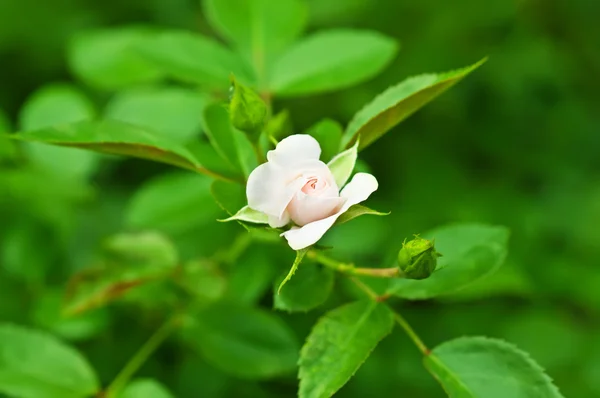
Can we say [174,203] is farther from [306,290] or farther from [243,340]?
[306,290]

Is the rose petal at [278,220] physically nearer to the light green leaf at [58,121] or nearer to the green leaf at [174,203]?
the green leaf at [174,203]

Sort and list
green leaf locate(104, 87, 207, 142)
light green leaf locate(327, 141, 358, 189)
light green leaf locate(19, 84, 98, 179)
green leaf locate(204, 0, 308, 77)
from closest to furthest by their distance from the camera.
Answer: light green leaf locate(327, 141, 358, 189)
green leaf locate(204, 0, 308, 77)
green leaf locate(104, 87, 207, 142)
light green leaf locate(19, 84, 98, 179)

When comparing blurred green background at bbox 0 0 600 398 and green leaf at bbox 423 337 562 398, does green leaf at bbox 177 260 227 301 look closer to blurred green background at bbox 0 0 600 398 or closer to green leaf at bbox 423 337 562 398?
blurred green background at bbox 0 0 600 398

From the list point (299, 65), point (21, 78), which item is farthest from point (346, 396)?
point (21, 78)

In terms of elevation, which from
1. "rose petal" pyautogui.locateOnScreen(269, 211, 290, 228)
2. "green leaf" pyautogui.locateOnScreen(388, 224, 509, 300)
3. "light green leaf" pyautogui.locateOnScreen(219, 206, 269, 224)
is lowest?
"green leaf" pyautogui.locateOnScreen(388, 224, 509, 300)

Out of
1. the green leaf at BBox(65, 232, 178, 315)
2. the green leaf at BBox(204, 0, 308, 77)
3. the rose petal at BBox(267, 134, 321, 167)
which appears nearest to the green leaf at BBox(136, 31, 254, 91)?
the green leaf at BBox(204, 0, 308, 77)

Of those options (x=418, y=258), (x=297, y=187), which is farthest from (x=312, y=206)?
(x=418, y=258)

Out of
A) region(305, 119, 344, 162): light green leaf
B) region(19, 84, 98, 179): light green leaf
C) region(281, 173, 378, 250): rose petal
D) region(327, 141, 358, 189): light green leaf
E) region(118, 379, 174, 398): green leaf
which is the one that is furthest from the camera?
region(19, 84, 98, 179): light green leaf

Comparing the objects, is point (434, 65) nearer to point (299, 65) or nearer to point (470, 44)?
point (470, 44)
